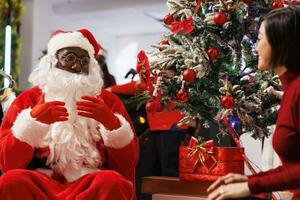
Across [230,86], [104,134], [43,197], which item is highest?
[230,86]

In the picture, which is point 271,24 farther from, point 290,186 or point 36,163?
point 36,163

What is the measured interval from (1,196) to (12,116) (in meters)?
0.43

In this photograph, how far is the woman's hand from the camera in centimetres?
140

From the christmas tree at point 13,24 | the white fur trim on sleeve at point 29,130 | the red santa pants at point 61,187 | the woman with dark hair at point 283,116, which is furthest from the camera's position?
the christmas tree at point 13,24

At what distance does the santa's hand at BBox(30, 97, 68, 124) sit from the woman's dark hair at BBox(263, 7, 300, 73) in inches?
36.9

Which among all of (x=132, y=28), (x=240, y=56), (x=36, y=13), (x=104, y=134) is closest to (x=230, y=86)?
(x=240, y=56)

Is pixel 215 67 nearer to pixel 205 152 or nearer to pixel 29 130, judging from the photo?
pixel 205 152

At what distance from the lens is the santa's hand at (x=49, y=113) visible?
2.06 metres

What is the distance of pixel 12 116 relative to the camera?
222 cm

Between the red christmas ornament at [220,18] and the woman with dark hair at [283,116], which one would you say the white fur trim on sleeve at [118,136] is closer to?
the red christmas ornament at [220,18]

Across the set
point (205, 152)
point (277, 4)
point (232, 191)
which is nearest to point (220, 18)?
point (277, 4)

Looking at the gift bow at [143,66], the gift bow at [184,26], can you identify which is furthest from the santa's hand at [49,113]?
the gift bow at [184,26]

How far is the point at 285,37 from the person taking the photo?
1.47 meters

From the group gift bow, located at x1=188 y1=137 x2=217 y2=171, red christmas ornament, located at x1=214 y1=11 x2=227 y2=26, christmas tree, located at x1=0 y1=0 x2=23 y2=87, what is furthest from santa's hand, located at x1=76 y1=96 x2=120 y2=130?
christmas tree, located at x1=0 y1=0 x2=23 y2=87
